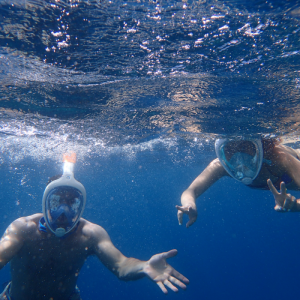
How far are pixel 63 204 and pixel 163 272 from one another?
2749mm

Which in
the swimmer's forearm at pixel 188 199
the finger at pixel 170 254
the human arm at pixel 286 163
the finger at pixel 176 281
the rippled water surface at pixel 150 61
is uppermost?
the rippled water surface at pixel 150 61

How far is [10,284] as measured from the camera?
5301 mm

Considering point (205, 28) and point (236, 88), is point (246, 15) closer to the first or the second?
point (205, 28)

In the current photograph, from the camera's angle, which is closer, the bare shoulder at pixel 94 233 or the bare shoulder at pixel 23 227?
the bare shoulder at pixel 23 227

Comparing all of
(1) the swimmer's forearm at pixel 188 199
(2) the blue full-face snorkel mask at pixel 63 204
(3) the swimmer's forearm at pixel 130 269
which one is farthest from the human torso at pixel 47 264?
(1) the swimmer's forearm at pixel 188 199

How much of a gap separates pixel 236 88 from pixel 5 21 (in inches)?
263

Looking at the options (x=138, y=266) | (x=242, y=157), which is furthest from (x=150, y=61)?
(x=138, y=266)

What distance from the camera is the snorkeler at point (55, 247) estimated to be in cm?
470

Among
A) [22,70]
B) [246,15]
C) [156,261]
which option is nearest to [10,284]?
[156,261]

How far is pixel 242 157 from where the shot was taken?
17.6 feet

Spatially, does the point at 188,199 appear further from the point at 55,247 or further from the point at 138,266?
the point at 55,247

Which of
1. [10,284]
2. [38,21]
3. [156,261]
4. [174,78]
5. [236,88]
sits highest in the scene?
[38,21]

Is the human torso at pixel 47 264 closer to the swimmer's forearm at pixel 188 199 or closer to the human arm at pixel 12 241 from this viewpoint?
the human arm at pixel 12 241

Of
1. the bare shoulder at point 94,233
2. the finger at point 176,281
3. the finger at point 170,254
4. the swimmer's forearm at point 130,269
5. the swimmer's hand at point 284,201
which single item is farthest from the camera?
the bare shoulder at point 94,233
